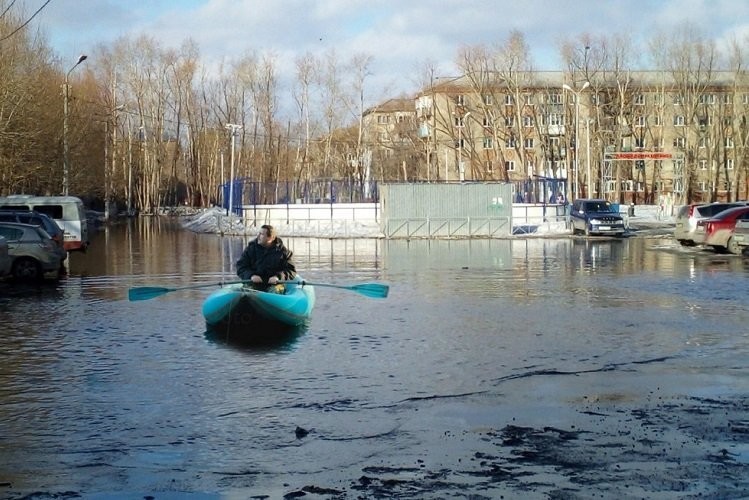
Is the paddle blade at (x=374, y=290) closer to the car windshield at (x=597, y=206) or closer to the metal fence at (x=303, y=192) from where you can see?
the car windshield at (x=597, y=206)

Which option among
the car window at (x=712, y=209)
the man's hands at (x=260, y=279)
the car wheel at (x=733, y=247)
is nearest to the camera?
the man's hands at (x=260, y=279)

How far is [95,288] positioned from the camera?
73.0ft

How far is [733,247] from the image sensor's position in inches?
1264

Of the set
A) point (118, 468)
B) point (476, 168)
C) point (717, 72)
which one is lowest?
point (118, 468)

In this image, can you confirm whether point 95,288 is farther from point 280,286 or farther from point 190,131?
point 190,131

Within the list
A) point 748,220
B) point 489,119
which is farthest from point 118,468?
point 489,119

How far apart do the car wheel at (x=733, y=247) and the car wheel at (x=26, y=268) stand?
21.5 m

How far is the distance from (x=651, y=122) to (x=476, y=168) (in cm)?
1788

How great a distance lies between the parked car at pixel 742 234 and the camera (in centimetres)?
3112

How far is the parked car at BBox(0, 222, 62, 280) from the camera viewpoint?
23.7 metres

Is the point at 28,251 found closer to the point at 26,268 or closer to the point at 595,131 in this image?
the point at 26,268

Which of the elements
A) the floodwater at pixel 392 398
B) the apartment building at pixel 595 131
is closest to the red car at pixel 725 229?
the floodwater at pixel 392 398

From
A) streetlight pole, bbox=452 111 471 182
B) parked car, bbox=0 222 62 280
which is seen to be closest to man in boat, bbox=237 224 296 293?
parked car, bbox=0 222 62 280

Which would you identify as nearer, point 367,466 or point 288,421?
point 367,466
